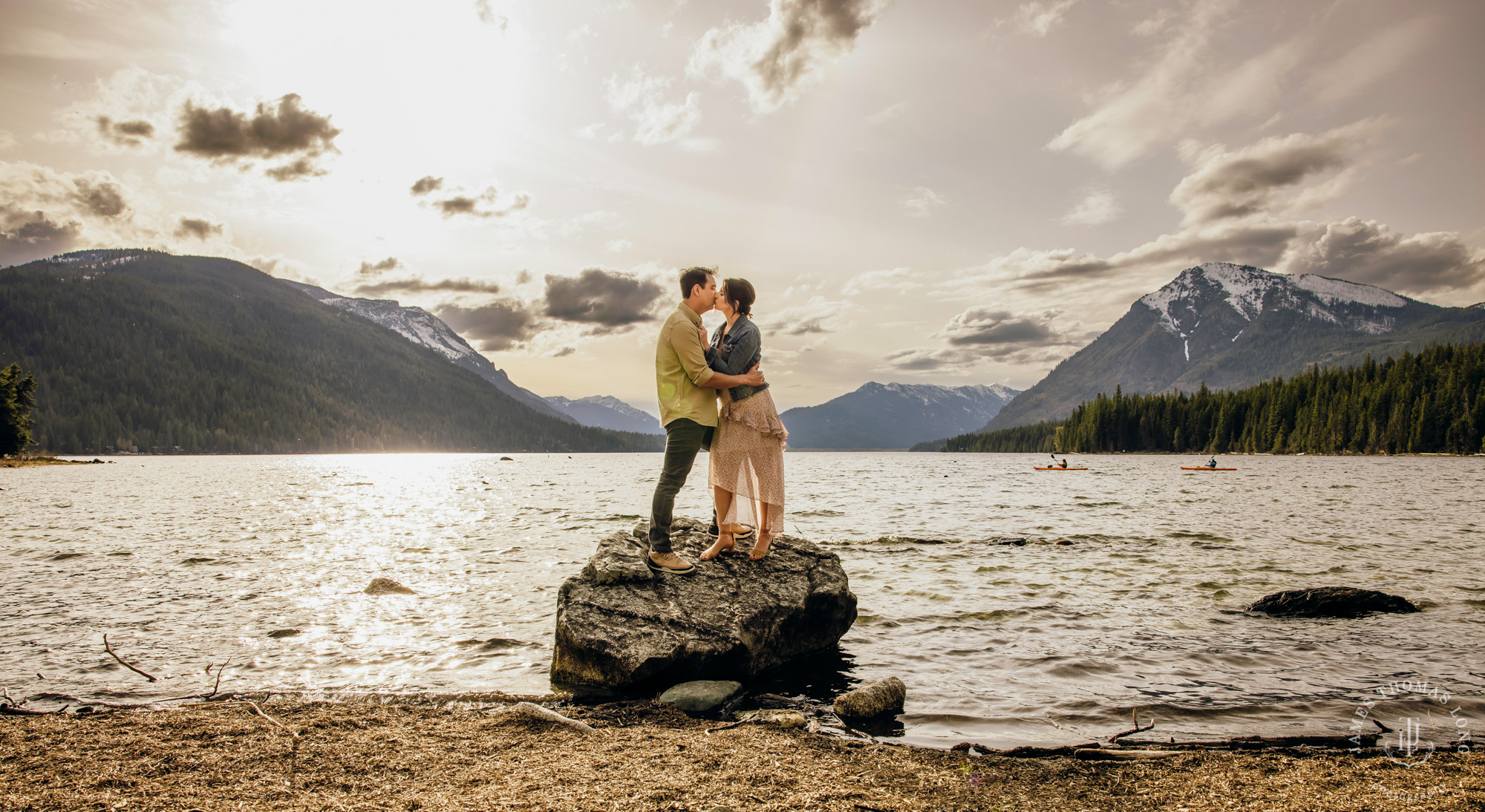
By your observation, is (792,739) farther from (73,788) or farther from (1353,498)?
(1353,498)

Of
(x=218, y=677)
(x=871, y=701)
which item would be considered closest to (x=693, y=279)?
(x=871, y=701)

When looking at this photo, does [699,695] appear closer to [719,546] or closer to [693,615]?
[693,615]

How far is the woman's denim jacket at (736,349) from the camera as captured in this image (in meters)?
8.72

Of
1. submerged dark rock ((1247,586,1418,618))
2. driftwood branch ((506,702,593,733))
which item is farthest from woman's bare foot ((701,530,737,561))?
submerged dark rock ((1247,586,1418,618))

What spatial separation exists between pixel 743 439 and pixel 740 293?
6.59ft

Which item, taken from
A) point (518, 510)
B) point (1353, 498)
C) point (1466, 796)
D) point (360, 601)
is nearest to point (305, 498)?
point (518, 510)

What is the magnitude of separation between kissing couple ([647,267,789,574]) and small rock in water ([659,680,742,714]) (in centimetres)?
169

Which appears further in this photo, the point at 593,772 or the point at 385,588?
the point at 385,588

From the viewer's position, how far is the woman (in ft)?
28.9

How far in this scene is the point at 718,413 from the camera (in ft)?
30.5

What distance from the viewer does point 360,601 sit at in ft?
44.6

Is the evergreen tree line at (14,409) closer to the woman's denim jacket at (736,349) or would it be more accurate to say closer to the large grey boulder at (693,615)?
the large grey boulder at (693,615)

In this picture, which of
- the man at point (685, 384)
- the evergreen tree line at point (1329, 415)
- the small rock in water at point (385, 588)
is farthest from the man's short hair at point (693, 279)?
the evergreen tree line at point (1329, 415)

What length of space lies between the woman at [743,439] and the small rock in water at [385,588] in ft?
27.6
